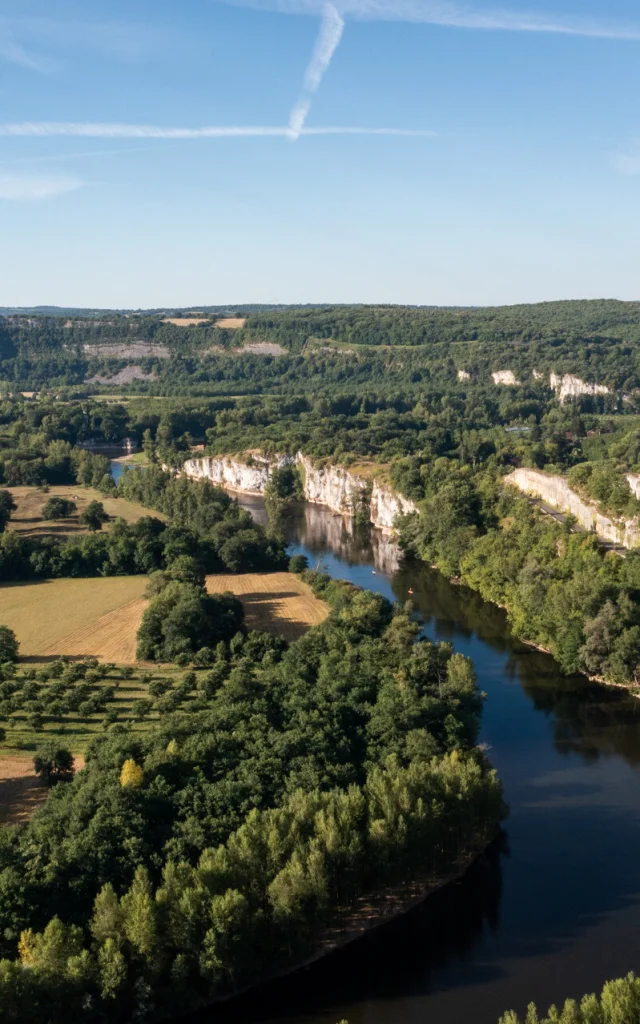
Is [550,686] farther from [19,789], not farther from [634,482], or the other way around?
[19,789]

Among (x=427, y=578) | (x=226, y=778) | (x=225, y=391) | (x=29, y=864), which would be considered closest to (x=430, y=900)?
(x=226, y=778)

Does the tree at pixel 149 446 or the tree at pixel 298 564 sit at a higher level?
the tree at pixel 149 446

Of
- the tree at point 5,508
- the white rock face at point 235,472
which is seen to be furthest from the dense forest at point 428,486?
the tree at point 5,508

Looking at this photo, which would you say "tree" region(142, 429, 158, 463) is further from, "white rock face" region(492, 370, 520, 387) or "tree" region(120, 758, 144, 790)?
"tree" region(120, 758, 144, 790)

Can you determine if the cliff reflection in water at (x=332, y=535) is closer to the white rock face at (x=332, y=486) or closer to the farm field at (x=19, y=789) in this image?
the white rock face at (x=332, y=486)

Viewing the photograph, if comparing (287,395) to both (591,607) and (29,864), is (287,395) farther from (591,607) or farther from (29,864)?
(29,864)

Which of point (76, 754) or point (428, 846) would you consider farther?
point (76, 754)
